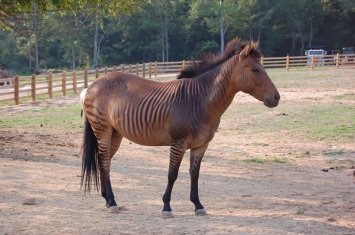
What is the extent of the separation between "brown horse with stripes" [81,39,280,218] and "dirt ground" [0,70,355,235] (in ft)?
1.47

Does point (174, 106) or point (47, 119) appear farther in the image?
point (47, 119)

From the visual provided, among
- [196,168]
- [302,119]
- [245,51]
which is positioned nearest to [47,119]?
[302,119]

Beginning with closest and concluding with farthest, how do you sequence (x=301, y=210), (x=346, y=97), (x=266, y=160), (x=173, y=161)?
(x=173, y=161)
(x=301, y=210)
(x=266, y=160)
(x=346, y=97)

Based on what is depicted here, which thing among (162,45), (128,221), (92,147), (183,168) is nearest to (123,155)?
(183,168)

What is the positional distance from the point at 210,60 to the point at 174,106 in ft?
2.73

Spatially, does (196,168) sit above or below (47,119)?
above

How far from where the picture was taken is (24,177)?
8617 mm

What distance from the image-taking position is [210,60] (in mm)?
6812

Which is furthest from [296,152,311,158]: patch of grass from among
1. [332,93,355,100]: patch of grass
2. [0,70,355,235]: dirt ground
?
[332,93,355,100]: patch of grass

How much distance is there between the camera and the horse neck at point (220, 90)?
646cm

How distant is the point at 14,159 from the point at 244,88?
5.60 m

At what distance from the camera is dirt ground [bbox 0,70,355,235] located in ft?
19.5

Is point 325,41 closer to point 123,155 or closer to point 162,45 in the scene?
point 162,45

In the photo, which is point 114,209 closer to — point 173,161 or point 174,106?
point 173,161
